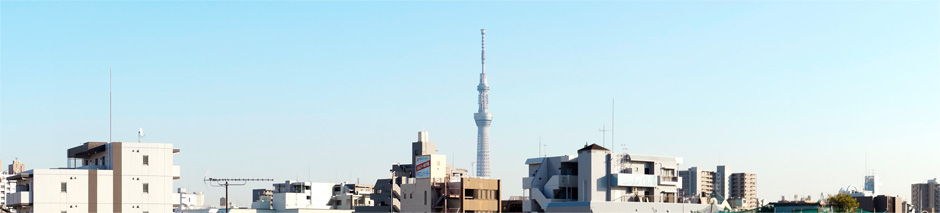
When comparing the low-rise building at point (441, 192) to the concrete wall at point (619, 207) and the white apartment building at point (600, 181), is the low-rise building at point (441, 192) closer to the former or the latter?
the white apartment building at point (600, 181)

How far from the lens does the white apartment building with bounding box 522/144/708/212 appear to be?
103 m

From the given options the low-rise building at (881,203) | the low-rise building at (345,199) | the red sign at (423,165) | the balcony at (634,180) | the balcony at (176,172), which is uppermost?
the balcony at (176,172)

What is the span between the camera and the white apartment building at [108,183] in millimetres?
77562

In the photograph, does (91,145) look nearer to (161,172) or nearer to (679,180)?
(161,172)

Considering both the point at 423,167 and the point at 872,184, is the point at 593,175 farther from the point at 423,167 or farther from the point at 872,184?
the point at 872,184

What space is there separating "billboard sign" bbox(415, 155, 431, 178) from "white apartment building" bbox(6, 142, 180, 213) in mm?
33607

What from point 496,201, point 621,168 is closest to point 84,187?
point 496,201

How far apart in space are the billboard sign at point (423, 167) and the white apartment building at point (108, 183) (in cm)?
3361

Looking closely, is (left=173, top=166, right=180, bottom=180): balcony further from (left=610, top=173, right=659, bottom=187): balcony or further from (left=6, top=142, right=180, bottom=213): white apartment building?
(left=610, top=173, right=659, bottom=187): balcony

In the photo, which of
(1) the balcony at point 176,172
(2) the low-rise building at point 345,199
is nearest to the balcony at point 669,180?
(2) the low-rise building at point 345,199

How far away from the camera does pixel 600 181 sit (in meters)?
103

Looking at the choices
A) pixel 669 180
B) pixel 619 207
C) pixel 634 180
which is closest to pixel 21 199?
pixel 619 207

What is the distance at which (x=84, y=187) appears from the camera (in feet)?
257

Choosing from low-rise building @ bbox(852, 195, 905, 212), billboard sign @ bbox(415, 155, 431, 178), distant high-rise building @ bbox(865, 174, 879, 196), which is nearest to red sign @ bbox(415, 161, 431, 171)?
billboard sign @ bbox(415, 155, 431, 178)
